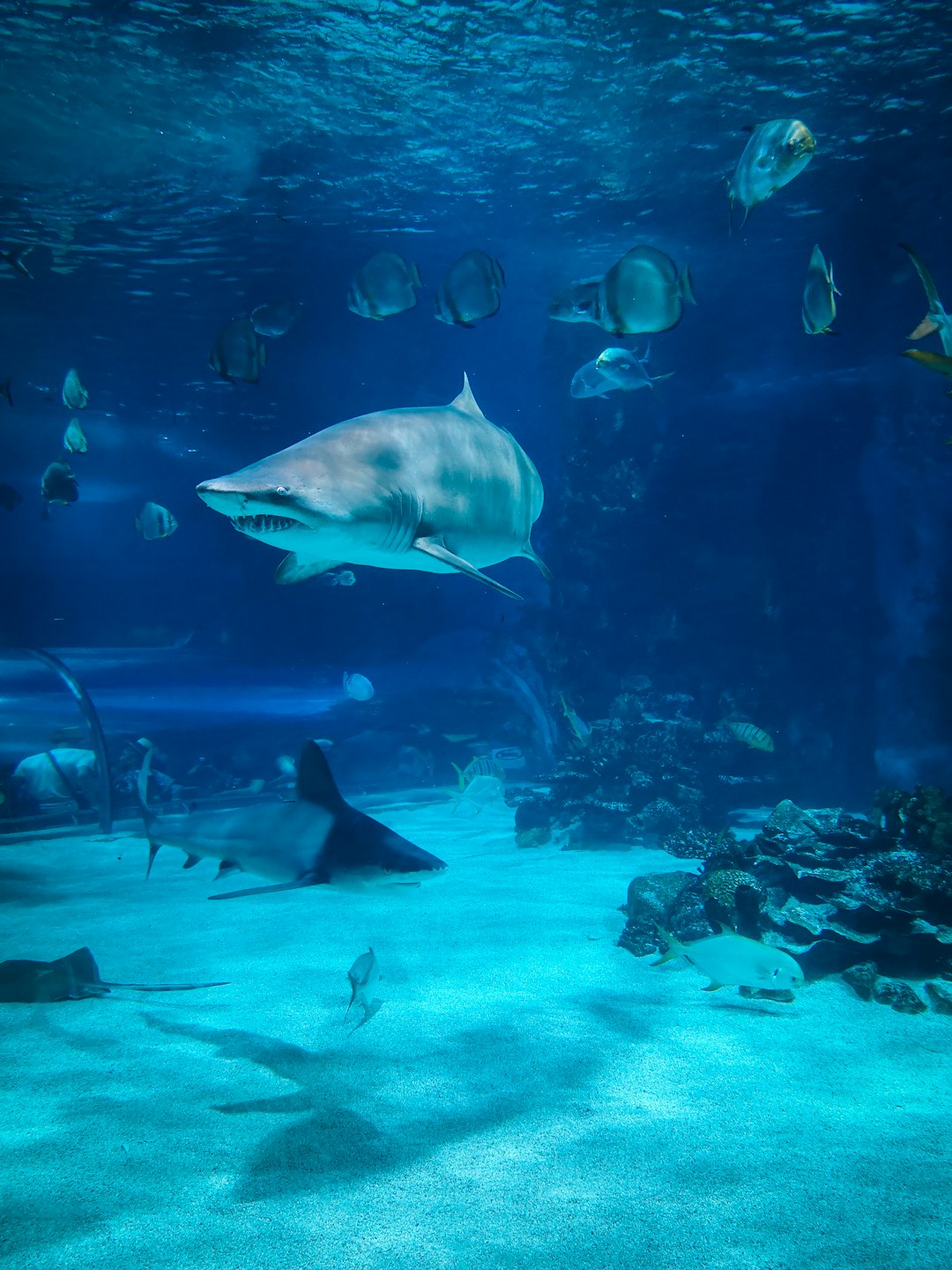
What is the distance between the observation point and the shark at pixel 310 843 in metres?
3.34

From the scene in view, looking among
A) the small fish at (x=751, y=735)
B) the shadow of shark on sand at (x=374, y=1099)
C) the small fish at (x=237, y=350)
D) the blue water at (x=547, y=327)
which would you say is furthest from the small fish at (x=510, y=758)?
the shadow of shark on sand at (x=374, y=1099)

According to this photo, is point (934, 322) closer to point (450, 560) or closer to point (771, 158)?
point (771, 158)

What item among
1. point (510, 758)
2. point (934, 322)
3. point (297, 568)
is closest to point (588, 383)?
point (934, 322)

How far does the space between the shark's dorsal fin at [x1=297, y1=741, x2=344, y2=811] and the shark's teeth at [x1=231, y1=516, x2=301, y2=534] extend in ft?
4.12

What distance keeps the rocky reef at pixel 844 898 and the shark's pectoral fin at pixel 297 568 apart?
4957mm

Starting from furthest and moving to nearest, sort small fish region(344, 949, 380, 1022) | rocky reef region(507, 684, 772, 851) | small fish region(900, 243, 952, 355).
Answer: rocky reef region(507, 684, 772, 851)
small fish region(344, 949, 380, 1022)
small fish region(900, 243, 952, 355)

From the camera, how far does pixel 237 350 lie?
23.6 ft

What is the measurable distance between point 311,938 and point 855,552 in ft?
55.9

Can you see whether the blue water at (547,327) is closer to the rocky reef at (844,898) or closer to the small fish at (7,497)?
the small fish at (7,497)

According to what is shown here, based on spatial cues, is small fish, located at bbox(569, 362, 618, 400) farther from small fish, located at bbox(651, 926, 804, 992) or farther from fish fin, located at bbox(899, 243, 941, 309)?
small fish, located at bbox(651, 926, 804, 992)

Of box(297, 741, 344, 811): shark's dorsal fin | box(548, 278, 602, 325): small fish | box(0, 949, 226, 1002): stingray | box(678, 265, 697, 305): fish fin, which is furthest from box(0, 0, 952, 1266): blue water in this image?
box(297, 741, 344, 811): shark's dorsal fin

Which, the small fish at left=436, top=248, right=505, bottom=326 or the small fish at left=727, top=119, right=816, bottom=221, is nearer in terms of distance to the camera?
the small fish at left=727, top=119, right=816, bottom=221

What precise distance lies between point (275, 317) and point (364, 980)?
7456 millimetres

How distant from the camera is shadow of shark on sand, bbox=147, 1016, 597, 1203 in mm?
3023
